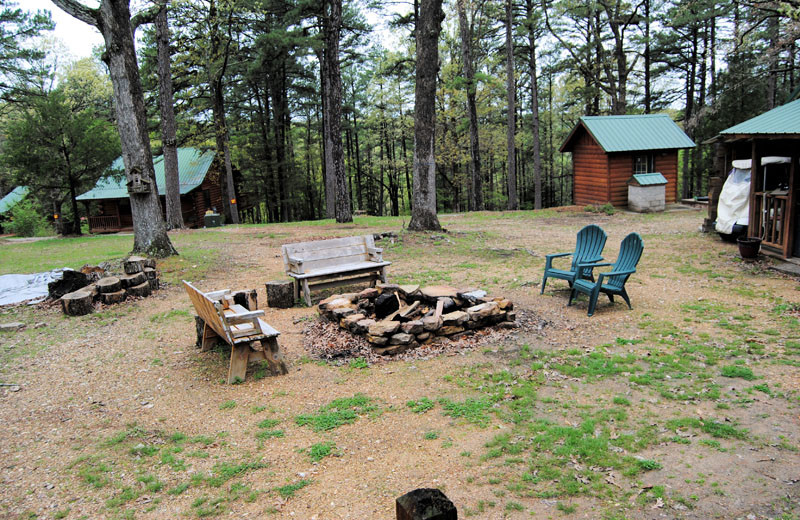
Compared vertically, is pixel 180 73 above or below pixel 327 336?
above

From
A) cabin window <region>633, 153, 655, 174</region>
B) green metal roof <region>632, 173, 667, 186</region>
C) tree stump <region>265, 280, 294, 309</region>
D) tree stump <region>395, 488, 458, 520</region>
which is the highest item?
cabin window <region>633, 153, 655, 174</region>

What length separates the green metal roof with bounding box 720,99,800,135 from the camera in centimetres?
830

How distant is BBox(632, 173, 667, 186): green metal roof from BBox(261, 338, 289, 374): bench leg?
59.6 feet

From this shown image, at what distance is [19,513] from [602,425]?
171 inches

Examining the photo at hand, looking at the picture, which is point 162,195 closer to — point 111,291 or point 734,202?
point 111,291

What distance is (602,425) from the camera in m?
4.03

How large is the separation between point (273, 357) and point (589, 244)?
17.7 feet

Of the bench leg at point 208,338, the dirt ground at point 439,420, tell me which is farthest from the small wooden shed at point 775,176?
the bench leg at point 208,338

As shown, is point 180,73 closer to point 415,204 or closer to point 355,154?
point 415,204

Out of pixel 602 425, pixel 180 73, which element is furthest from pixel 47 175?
pixel 602 425

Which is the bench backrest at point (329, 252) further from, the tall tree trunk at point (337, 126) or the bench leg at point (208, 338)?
the tall tree trunk at point (337, 126)

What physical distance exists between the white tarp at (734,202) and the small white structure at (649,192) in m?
7.41

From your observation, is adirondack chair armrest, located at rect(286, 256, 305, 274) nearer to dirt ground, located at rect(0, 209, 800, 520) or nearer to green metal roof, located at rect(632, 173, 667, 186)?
dirt ground, located at rect(0, 209, 800, 520)

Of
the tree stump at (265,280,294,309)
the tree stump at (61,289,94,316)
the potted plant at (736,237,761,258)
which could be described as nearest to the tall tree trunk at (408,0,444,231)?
the tree stump at (265,280,294,309)
